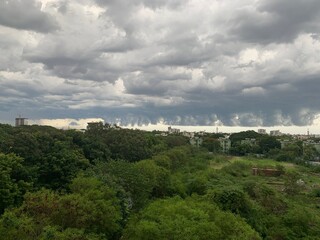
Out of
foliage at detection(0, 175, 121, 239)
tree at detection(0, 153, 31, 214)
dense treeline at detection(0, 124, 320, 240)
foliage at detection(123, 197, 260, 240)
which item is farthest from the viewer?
tree at detection(0, 153, 31, 214)

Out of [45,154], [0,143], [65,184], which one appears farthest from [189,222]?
[0,143]

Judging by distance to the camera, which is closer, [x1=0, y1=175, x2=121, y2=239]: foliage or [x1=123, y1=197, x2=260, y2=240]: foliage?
[x1=0, y1=175, x2=121, y2=239]: foliage

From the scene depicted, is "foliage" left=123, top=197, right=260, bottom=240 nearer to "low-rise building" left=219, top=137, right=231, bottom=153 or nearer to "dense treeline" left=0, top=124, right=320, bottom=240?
"dense treeline" left=0, top=124, right=320, bottom=240

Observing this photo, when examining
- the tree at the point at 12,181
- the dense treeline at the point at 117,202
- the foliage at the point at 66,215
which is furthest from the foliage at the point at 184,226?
the tree at the point at 12,181

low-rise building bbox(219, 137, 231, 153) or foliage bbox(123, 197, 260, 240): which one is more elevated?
low-rise building bbox(219, 137, 231, 153)

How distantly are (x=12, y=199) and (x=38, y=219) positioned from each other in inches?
506

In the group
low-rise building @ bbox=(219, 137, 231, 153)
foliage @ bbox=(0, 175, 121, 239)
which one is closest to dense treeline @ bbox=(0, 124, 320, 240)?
foliage @ bbox=(0, 175, 121, 239)

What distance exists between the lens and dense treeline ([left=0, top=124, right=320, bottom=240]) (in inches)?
971

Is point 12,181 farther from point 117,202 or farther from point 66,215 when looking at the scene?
point 66,215

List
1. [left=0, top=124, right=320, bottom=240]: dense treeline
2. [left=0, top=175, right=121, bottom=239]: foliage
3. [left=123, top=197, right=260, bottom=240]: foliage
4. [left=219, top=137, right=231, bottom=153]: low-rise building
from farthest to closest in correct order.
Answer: [left=219, top=137, right=231, bottom=153]: low-rise building
[left=0, top=124, right=320, bottom=240]: dense treeline
[left=123, top=197, right=260, bottom=240]: foliage
[left=0, top=175, right=121, bottom=239]: foliage

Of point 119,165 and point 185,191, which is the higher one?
point 119,165

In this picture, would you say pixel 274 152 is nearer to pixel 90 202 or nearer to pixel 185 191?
pixel 185 191

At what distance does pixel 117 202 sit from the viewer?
32.4 meters

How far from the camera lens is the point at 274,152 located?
142750 mm
